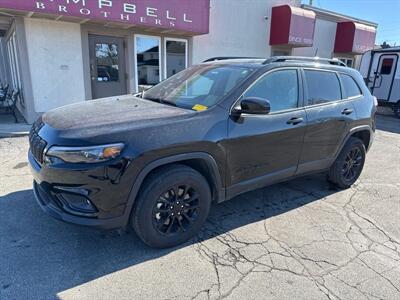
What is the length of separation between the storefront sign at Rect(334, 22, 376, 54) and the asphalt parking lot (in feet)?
46.4

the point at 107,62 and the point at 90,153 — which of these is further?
the point at 107,62

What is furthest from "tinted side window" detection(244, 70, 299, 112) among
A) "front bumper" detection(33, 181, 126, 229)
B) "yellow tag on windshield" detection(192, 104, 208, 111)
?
"front bumper" detection(33, 181, 126, 229)

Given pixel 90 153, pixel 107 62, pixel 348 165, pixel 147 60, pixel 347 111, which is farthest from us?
pixel 147 60

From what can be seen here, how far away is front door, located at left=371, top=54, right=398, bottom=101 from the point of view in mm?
12727

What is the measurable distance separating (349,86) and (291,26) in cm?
904

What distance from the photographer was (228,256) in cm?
286

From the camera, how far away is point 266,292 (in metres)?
2.43

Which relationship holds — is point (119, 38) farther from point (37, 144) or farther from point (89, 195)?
point (89, 195)

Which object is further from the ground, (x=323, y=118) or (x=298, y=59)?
(x=298, y=59)

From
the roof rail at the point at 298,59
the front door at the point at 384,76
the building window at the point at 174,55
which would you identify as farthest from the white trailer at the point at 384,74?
the roof rail at the point at 298,59

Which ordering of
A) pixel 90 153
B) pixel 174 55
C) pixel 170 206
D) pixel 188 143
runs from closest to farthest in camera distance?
pixel 90 153
pixel 188 143
pixel 170 206
pixel 174 55

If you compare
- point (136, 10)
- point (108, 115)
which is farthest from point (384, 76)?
point (108, 115)

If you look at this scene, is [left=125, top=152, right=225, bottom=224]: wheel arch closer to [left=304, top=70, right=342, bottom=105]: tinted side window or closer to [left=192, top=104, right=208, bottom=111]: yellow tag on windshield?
[left=192, top=104, right=208, bottom=111]: yellow tag on windshield

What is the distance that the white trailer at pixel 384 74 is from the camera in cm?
1259
